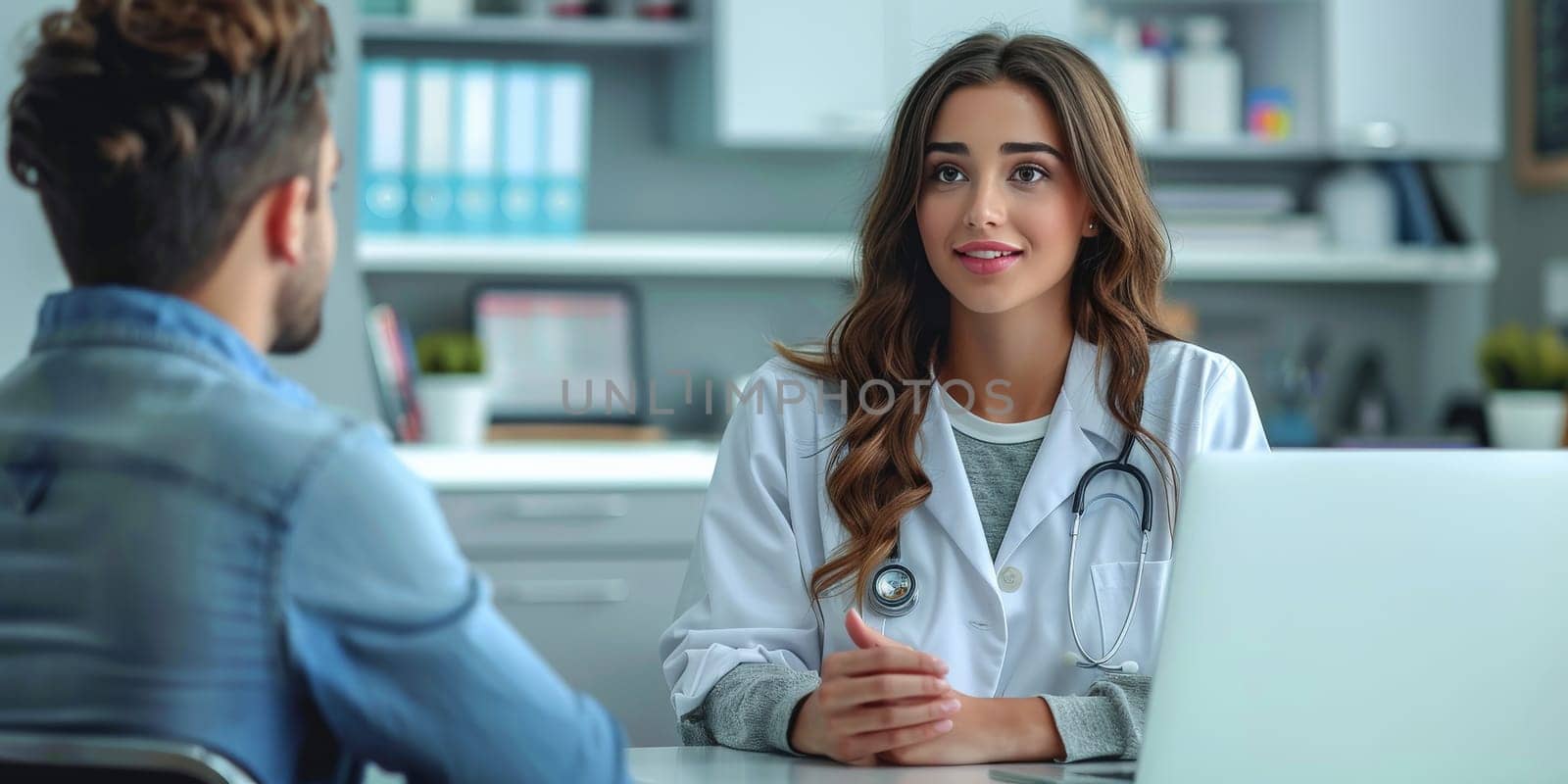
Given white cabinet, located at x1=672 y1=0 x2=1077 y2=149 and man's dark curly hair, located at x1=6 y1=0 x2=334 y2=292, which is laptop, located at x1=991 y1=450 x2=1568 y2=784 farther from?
white cabinet, located at x1=672 y1=0 x2=1077 y2=149

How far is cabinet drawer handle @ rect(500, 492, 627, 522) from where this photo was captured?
306cm

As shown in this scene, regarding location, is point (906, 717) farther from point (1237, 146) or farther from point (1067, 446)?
point (1237, 146)

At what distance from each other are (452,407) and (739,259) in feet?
2.36

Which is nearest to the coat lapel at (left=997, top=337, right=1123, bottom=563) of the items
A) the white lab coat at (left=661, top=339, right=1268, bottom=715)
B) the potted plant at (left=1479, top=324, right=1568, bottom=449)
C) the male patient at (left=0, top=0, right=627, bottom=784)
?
the white lab coat at (left=661, top=339, right=1268, bottom=715)

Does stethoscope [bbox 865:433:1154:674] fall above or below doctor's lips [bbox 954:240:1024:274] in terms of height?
below

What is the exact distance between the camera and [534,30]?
135 inches

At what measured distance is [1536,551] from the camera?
3.32 ft

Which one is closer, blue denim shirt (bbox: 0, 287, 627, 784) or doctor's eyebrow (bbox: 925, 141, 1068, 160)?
blue denim shirt (bbox: 0, 287, 627, 784)

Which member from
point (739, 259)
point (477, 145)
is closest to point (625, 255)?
point (739, 259)

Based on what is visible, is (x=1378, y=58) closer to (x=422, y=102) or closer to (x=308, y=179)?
(x=422, y=102)

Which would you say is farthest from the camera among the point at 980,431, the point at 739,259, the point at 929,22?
the point at 739,259

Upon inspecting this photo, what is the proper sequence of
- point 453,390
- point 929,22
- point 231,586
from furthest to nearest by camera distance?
point 929,22, point 453,390, point 231,586

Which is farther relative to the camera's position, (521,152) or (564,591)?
(521,152)

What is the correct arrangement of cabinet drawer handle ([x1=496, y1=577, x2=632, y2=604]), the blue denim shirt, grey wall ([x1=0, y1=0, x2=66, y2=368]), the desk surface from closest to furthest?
the blue denim shirt → the desk surface → grey wall ([x1=0, y1=0, x2=66, y2=368]) → cabinet drawer handle ([x1=496, y1=577, x2=632, y2=604])
